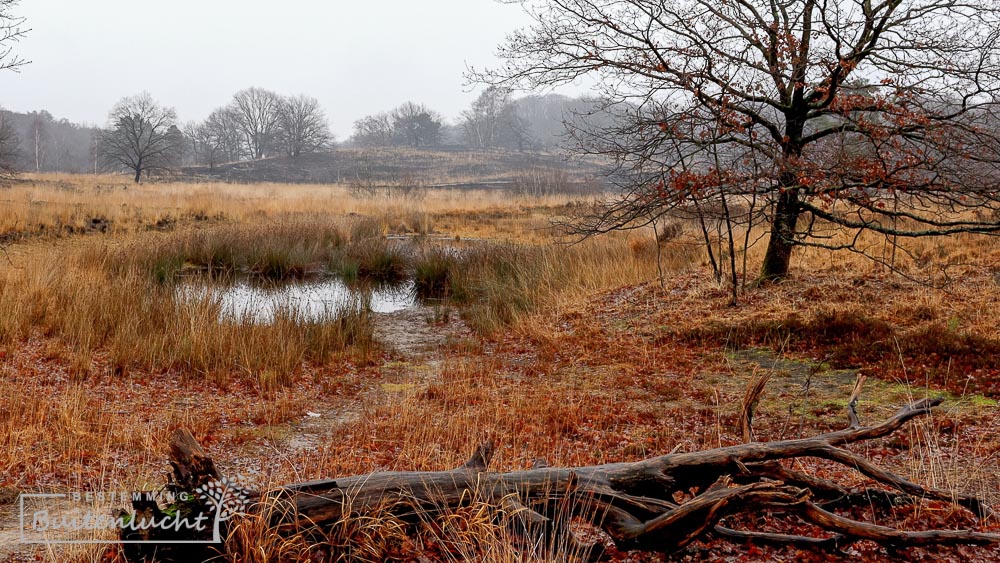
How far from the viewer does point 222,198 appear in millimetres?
27531

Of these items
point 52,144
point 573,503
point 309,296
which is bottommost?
point 309,296

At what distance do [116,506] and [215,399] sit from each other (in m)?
3.12

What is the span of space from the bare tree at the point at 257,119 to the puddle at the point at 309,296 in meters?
68.2

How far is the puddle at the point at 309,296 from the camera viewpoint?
1040 centimetres

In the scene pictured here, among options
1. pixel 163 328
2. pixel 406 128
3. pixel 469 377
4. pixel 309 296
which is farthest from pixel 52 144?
pixel 469 377

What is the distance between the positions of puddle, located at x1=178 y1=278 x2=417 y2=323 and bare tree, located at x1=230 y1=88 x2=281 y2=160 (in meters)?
68.2

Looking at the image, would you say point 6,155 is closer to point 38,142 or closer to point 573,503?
point 573,503

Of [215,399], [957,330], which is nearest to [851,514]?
[957,330]

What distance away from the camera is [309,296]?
12312 mm

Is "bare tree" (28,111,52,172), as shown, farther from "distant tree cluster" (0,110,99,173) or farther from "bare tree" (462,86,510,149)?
"bare tree" (462,86,510,149)

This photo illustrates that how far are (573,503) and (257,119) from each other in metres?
86.8

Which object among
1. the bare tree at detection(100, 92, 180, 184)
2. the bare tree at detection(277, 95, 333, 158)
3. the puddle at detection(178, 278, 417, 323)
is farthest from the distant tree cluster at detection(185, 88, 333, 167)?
the puddle at detection(178, 278, 417, 323)

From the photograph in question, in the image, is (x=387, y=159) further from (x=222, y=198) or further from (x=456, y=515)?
(x=456, y=515)

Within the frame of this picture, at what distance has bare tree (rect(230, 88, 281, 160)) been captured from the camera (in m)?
79.2
